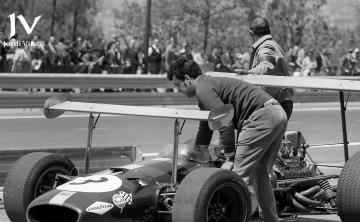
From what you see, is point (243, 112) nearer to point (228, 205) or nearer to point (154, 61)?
point (228, 205)

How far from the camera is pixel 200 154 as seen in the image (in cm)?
704

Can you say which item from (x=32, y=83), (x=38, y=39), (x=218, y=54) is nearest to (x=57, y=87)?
(x=32, y=83)

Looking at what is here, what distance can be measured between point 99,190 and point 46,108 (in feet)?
3.45

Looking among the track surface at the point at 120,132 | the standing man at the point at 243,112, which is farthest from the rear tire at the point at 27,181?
the track surface at the point at 120,132

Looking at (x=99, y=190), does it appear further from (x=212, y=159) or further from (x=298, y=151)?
(x=298, y=151)

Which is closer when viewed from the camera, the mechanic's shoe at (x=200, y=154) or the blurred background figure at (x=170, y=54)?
the mechanic's shoe at (x=200, y=154)

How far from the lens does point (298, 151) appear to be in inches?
321

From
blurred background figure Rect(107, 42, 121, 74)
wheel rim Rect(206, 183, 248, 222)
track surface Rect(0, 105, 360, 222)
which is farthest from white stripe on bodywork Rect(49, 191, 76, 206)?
blurred background figure Rect(107, 42, 121, 74)

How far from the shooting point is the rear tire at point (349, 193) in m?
6.73

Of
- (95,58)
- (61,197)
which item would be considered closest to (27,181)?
(61,197)

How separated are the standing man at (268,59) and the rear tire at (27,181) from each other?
2.25 metres

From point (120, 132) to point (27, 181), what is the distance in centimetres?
902

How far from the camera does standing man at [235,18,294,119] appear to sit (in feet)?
26.5

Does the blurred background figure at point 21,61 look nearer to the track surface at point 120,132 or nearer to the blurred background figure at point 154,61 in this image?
the track surface at point 120,132
